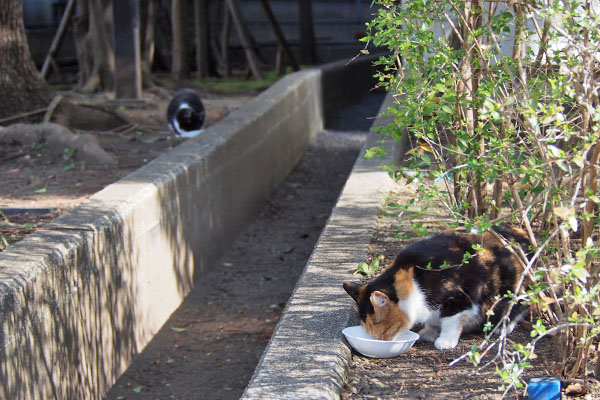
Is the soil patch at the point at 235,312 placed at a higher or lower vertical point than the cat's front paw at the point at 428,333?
lower

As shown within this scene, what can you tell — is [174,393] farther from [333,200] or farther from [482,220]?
[333,200]

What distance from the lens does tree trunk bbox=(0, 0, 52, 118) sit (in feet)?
28.8

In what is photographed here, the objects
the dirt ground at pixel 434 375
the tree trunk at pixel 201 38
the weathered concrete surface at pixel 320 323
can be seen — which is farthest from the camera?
the tree trunk at pixel 201 38

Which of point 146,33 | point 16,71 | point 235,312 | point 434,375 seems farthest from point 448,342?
point 146,33

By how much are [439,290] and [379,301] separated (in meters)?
0.32

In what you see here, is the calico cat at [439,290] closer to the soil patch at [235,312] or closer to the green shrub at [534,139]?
the green shrub at [534,139]

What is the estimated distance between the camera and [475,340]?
3.61 m

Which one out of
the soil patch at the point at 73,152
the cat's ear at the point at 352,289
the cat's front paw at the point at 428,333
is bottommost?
the soil patch at the point at 73,152

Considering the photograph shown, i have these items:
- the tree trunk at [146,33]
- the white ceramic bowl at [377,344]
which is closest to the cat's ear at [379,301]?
the white ceramic bowl at [377,344]

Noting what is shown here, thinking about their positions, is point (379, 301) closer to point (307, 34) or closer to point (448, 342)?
point (448, 342)

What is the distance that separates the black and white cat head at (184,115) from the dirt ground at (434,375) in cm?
598

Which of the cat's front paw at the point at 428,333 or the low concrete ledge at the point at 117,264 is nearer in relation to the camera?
the cat's front paw at the point at 428,333

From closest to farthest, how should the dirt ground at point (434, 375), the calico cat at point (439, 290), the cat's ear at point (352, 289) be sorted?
1. the dirt ground at point (434, 375)
2. the calico cat at point (439, 290)
3. the cat's ear at point (352, 289)

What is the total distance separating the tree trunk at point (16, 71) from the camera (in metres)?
8.77
